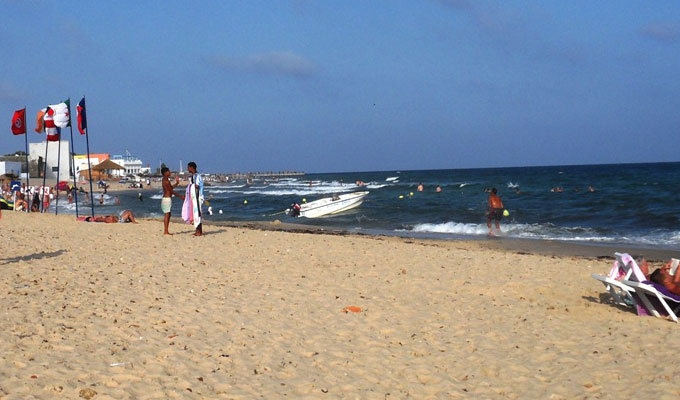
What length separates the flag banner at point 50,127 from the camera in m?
19.1

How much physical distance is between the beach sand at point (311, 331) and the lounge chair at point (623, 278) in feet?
0.59

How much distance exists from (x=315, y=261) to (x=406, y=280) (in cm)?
215

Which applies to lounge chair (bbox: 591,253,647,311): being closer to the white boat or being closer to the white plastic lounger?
the white plastic lounger

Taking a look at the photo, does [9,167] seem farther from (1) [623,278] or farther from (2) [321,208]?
(1) [623,278]

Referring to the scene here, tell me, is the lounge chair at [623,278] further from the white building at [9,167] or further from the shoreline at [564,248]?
the white building at [9,167]

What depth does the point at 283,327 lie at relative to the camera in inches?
258

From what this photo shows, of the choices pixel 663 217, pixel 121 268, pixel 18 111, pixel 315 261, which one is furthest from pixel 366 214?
pixel 121 268

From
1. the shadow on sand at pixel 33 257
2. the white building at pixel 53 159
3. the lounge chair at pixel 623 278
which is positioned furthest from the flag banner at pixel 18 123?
the lounge chair at pixel 623 278

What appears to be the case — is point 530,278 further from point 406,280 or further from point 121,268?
point 121,268

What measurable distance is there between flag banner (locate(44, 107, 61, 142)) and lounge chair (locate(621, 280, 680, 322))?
674 inches

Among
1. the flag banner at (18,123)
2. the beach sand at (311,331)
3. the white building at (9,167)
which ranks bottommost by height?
the beach sand at (311,331)

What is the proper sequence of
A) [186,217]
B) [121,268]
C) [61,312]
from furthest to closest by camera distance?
[186,217] < [121,268] < [61,312]

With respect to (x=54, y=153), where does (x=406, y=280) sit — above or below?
below

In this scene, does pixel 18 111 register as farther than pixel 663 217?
No
